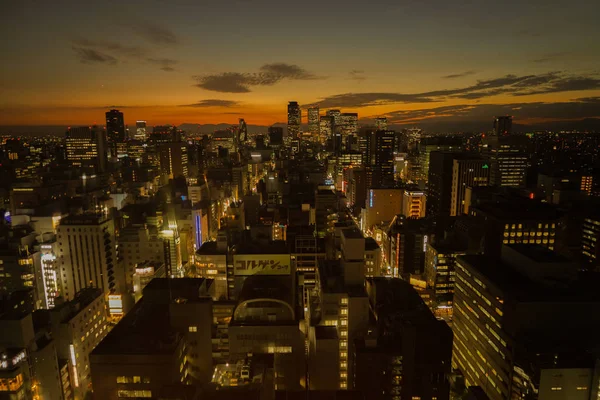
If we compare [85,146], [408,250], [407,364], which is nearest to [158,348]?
[407,364]

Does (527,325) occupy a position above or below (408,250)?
above

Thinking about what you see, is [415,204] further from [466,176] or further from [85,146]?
[85,146]

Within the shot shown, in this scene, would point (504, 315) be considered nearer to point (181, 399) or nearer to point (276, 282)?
point (276, 282)

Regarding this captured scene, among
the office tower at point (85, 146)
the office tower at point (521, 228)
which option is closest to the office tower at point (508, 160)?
the office tower at point (521, 228)

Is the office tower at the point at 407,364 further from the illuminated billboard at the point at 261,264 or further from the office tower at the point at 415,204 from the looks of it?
the office tower at the point at 415,204

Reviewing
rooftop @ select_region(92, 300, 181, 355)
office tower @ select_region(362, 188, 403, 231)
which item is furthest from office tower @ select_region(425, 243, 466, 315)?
rooftop @ select_region(92, 300, 181, 355)

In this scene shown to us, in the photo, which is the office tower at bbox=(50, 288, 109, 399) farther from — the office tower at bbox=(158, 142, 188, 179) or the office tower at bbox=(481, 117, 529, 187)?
the office tower at bbox=(158, 142, 188, 179)
